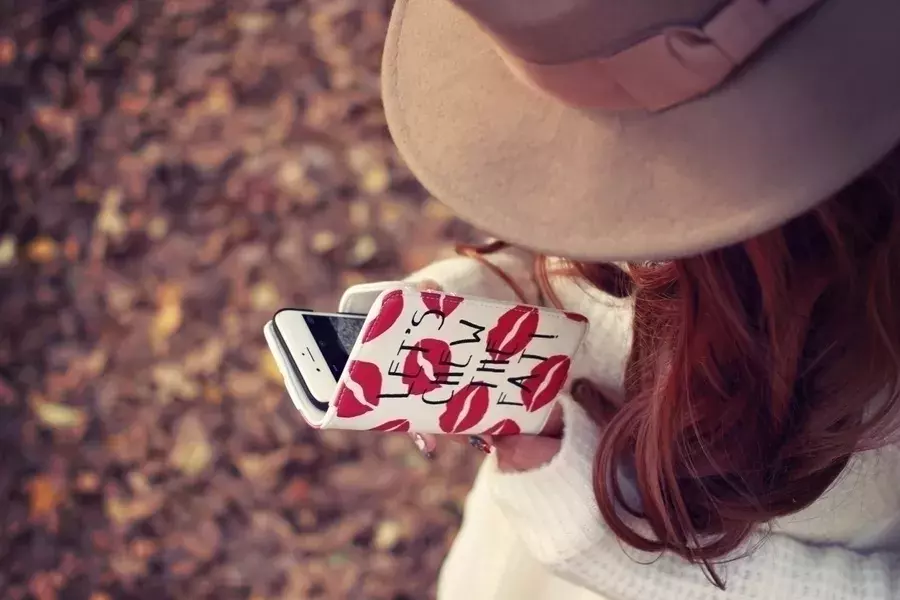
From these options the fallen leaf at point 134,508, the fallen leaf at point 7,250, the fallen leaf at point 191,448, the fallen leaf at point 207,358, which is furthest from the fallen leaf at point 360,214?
the fallen leaf at point 7,250

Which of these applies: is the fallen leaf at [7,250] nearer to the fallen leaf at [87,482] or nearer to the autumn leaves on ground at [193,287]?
the autumn leaves on ground at [193,287]

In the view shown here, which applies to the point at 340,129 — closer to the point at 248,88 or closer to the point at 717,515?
the point at 248,88

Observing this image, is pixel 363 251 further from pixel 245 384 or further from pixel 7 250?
pixel 7 250

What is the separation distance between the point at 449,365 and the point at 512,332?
0.06 metres

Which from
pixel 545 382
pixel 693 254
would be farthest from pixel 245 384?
pixel 693 254

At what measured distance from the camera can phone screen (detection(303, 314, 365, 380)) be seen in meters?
0.64

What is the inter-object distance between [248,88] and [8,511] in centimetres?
89

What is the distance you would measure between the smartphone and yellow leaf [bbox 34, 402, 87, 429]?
93cm

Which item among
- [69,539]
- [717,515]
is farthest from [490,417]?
[69,539]

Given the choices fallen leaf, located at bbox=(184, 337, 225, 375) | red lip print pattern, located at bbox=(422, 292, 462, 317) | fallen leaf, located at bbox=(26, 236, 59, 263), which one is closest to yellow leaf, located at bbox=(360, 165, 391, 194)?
fallen leaf, located at bbox=(184, 337, 225, 375)

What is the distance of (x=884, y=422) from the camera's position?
555mm

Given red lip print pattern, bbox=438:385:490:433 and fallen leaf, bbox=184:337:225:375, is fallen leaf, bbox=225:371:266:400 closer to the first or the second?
fallen leaf, bbox=184:337:225:375

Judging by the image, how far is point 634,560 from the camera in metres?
0.70

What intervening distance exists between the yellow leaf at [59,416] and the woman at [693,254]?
0.93m
